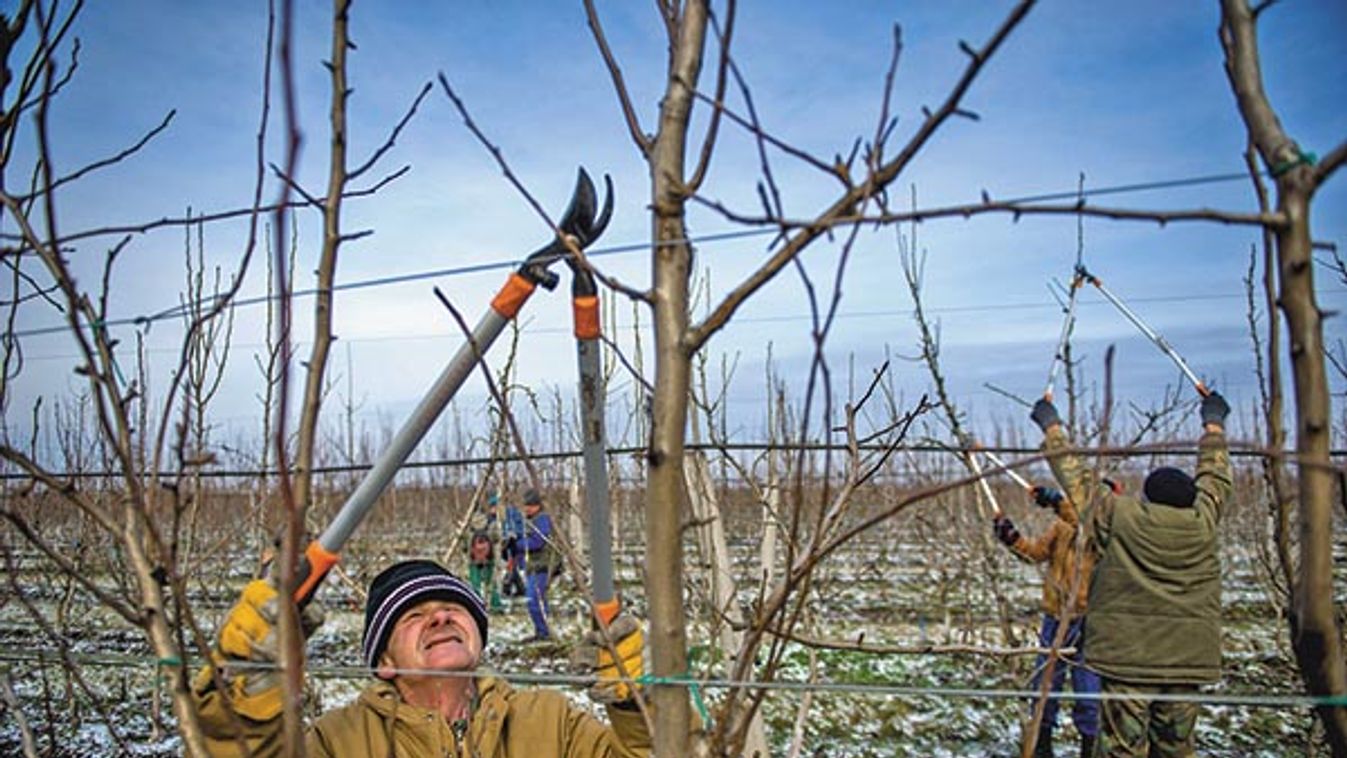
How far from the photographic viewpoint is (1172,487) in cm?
447

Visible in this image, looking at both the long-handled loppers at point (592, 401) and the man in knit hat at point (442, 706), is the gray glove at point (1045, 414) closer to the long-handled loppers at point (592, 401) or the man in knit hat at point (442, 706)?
the man in knit hat at point (442, 706)

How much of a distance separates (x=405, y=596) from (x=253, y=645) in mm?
759

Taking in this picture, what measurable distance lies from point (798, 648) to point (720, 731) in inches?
334

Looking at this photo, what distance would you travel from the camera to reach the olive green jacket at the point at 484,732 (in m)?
1.93

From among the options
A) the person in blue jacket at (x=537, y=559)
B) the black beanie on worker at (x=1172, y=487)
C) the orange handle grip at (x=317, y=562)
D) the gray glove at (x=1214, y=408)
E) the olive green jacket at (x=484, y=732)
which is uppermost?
the gray glove at (x=1214, y=408)

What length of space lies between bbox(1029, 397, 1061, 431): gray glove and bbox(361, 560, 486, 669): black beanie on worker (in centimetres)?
371

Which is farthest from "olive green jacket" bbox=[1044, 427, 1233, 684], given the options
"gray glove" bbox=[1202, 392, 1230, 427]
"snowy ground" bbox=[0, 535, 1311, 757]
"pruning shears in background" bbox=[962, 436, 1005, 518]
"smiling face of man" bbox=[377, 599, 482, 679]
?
"smiling face of man" bbox=[377, 599, 482, 679]

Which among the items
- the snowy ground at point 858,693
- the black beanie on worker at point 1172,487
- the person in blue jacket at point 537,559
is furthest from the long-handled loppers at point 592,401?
the person in blue jacket at point 537,559

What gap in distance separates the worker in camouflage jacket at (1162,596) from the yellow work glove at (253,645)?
13.1ft

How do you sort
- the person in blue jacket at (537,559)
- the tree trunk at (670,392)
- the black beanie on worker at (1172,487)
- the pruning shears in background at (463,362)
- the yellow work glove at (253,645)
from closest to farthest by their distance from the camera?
the tree trunk at (670,392)
the pruning shears in background at (463,362)
the yellow work glove at (253,645)
the black beanie on worker at (1172,487)
the person in blue jacket at (537,559)

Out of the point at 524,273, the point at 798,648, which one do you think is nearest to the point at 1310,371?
the point at 524,273

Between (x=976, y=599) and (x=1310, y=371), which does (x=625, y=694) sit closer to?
(x=1310, y=371)

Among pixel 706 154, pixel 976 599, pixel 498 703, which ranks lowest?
pixel 976 599

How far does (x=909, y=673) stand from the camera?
326 inches
